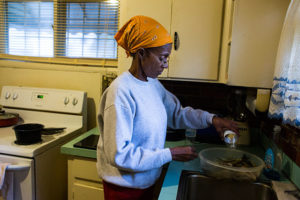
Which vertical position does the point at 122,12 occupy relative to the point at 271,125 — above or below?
above

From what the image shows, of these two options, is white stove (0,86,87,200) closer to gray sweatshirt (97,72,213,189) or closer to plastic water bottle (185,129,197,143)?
gray sweatshirt (97,72,213,189)

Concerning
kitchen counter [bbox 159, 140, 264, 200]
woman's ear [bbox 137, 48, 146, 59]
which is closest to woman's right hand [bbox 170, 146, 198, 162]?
kitchen counter [bbox 159, 140, 264, 200]

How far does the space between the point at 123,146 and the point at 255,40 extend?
84 cm

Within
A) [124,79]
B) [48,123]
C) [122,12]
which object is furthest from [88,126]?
[124,79]

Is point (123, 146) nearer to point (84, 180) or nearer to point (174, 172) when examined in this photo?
point (174, 172)

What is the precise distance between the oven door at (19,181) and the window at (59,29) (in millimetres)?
993

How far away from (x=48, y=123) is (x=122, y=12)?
3.55ft

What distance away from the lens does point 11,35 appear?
7.16 feet

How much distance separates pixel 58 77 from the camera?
206 cm

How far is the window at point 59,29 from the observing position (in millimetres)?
1978

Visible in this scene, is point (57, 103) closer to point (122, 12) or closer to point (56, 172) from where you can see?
point (56, 172)

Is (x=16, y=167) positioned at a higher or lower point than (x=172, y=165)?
lower

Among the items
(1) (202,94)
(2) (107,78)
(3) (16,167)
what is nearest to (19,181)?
(3) (16,167)

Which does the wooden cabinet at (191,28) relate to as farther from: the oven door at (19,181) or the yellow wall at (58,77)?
the oven door at (19,181)
